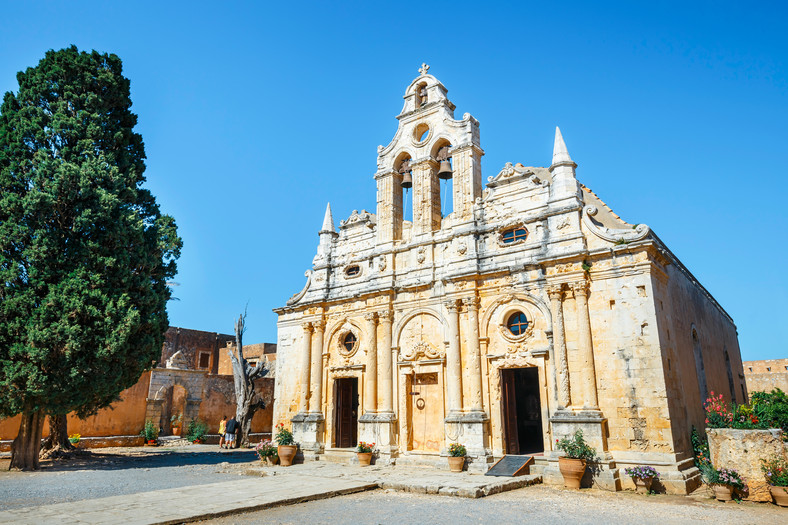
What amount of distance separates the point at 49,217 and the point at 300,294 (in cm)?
854

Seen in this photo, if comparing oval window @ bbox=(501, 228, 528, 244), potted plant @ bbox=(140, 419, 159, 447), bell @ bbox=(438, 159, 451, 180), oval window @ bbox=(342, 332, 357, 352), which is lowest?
potted plant @ bbox=(140, 419, 159, 447)

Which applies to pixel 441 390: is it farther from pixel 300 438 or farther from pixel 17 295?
pixel 17 295

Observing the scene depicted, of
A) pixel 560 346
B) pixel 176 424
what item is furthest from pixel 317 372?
pixel 176 424

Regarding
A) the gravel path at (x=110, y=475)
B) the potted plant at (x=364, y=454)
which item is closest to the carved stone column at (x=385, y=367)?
the potted plant at (x=364, y=454)

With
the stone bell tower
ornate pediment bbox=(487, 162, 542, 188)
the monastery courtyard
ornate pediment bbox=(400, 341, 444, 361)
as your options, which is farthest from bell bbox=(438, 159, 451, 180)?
the monastery courtyard

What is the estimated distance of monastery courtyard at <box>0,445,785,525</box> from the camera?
8578mm

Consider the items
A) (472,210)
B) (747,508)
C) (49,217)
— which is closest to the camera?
(747,508)

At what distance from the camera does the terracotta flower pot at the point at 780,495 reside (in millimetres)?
9641

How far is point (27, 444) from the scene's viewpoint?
14.4 metres

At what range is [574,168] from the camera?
1488 centimetres

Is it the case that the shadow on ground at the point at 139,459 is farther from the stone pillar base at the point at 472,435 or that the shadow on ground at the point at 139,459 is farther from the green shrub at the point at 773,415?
the green shrub at the point at 773,415

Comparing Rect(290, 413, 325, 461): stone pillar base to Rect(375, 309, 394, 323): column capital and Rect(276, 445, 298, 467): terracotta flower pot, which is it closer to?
Rect(276, 445, 298, 467): terracotta flower pot

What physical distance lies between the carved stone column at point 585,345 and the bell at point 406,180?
7.76 metres

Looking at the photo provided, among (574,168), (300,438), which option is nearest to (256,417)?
(300,438)
